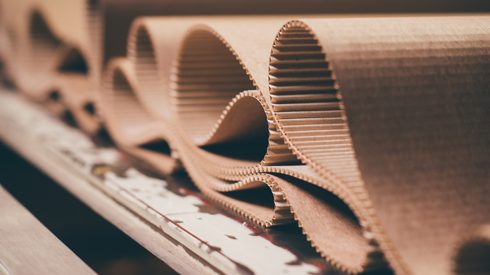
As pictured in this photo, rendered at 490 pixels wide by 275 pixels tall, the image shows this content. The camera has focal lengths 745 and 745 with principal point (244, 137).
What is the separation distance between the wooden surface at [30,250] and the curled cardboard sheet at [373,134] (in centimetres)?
29

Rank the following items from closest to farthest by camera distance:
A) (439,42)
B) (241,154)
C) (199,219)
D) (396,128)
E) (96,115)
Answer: (396,128), (439,42), (199,219), (241,154), (96,115)

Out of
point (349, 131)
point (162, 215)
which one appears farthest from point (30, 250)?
point (349, 131)

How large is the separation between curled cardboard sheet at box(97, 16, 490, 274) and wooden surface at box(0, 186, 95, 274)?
294 mm

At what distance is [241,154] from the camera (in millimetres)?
1431

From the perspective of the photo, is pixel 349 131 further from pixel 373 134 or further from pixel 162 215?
pixel 162 215

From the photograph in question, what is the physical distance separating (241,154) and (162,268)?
2.89 ft

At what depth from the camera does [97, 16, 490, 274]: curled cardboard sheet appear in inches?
36.3

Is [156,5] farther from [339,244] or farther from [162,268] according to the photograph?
[339,244]

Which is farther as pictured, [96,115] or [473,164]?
[96,115]

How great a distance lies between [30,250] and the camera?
1.16 metres

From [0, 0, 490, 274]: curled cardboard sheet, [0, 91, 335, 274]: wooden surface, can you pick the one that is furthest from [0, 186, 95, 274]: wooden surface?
[0, 0, 490, 274]: curled cardboard sheet

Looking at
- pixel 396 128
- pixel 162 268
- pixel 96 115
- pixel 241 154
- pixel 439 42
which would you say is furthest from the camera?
pixel 162 268

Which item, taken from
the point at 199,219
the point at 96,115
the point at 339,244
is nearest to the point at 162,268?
the point at 96,115

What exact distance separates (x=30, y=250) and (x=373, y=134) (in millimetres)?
570
